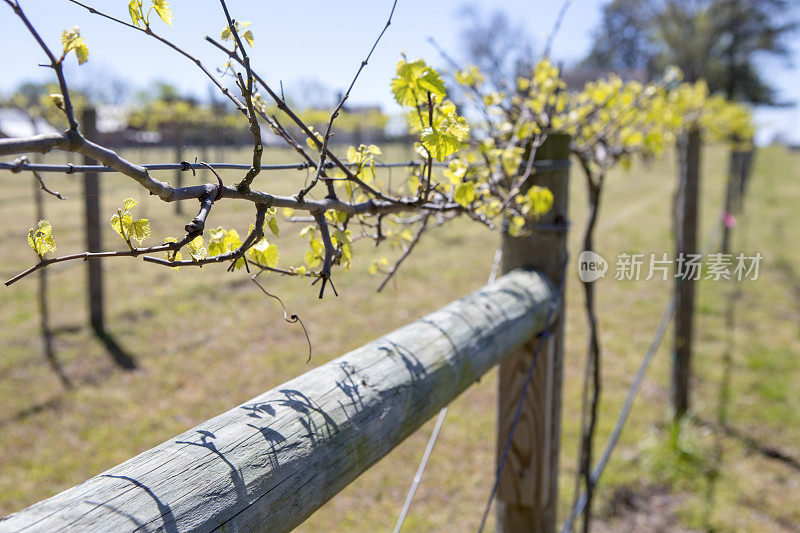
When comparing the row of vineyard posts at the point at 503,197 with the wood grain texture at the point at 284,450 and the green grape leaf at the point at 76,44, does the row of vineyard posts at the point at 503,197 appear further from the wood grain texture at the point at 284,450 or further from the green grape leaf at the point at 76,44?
the wood grain texture at the point at 284,450

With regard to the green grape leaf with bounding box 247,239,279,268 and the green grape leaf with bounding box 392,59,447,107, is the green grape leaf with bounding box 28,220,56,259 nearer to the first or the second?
the green grape leaf with bounding box 247,239,279,268

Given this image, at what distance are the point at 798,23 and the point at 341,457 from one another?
32.8 metres

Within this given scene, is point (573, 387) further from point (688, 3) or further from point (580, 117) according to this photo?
point (688, 3)

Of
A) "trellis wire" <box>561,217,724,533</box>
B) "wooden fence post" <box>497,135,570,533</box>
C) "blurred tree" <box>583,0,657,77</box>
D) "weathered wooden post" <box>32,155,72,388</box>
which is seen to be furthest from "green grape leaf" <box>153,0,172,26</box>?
"blurred tree" <box>583,0,657,77</box>

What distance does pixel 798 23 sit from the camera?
84.4ft

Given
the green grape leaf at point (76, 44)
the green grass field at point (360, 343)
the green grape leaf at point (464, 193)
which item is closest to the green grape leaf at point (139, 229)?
the green grass field at point (360, 343)

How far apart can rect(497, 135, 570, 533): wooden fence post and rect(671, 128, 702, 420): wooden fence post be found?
2738 millimetres

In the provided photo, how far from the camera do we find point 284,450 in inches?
34.3

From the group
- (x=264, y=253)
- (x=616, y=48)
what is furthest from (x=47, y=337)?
(x=616, y=48)

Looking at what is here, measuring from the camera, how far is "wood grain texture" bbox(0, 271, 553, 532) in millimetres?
693

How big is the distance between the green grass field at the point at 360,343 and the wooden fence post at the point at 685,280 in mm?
302

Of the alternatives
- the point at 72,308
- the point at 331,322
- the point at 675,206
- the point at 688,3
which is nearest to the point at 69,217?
the point at 72,308

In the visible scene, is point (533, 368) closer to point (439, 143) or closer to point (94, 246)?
point (439, 143)

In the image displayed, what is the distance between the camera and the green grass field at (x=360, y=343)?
3.59 metres
